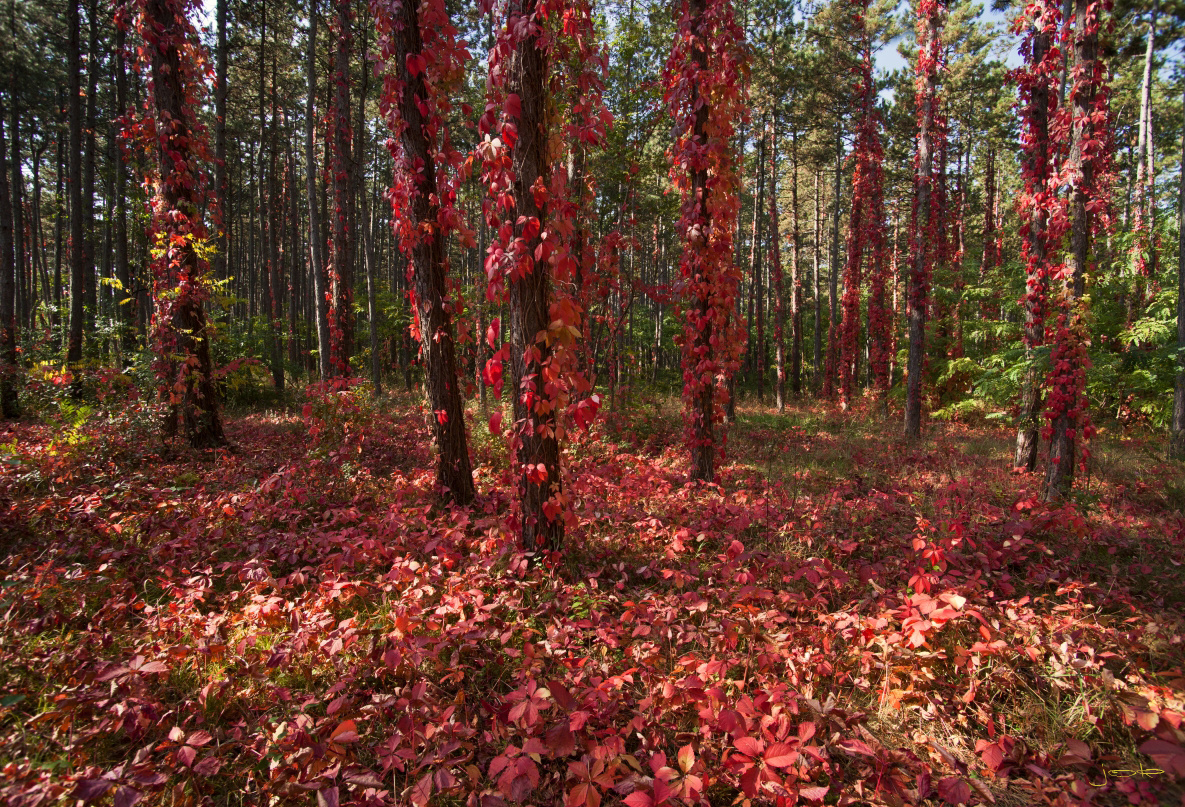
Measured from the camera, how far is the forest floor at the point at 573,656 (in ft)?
6.74

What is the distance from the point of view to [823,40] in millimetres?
17156

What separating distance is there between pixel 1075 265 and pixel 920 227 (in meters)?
6.66

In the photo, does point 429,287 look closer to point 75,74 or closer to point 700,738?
point 700,738

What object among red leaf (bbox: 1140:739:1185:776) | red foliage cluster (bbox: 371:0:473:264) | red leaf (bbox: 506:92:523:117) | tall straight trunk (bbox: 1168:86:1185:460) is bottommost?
red leaf (bbox: 1140:739:1185:776)

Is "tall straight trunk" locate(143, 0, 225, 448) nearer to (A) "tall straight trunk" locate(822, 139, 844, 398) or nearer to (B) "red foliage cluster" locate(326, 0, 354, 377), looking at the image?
(B) "red foliage cluster" locate(326, 0, 354, 377)

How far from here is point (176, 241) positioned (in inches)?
265

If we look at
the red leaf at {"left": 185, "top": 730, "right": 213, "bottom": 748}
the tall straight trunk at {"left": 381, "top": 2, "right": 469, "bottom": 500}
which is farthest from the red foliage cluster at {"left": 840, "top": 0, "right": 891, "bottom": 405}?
the red leaf at {"left": 185, "top": 730, "right": 213, "bottom": 748}

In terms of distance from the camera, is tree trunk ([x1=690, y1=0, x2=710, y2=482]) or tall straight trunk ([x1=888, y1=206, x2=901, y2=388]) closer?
tree trunk ([x1=690, y1=0, x2=710, y2=482])

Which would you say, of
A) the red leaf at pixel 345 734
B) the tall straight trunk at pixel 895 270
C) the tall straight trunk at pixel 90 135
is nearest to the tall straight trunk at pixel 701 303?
the red leaf at pixel 345 734

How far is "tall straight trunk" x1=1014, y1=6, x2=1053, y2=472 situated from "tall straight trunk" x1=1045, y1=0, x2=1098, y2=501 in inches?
35.9

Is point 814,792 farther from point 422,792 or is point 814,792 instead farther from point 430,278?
point 430,278

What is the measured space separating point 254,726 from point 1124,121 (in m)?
31.7

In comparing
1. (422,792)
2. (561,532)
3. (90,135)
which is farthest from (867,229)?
(90,135)

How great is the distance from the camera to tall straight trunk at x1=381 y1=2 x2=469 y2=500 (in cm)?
496
